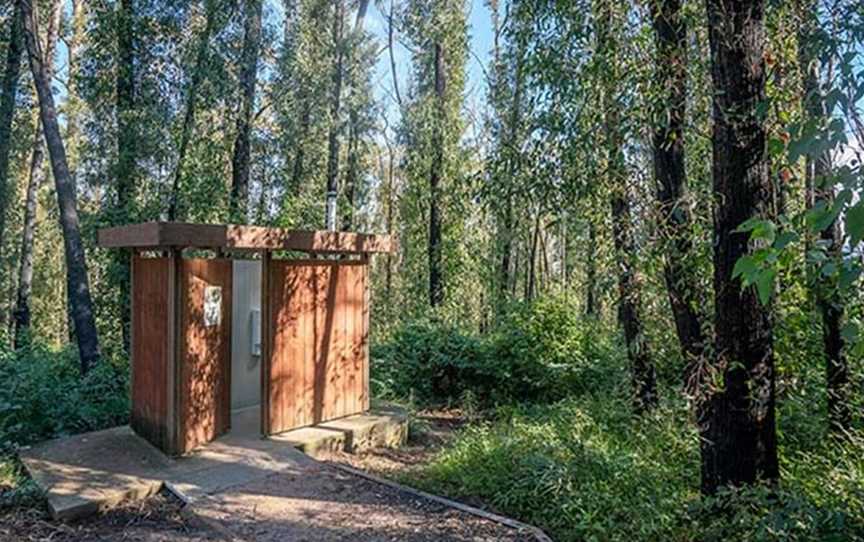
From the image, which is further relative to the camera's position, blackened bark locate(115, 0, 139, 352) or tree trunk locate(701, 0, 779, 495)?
blackened bark locate(115, 0, 139, 352)

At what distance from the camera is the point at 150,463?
429cm

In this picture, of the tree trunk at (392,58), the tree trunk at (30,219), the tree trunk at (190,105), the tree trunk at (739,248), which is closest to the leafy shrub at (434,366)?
the tree trunk at (190,105)

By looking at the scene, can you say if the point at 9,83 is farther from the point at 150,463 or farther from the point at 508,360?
the point at 508,360

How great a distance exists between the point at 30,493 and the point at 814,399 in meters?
5.88

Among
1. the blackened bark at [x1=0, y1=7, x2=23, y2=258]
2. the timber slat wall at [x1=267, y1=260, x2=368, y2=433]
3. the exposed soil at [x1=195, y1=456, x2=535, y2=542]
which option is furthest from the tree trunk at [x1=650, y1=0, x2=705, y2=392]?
the blackened bark at [x1=0, y1=7, x2=23, y2=258]

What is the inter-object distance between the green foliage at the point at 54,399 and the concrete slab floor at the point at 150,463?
1.06 ft

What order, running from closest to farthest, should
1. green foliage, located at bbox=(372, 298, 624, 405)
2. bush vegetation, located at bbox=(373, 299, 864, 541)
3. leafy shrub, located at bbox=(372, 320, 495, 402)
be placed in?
1. bush vegetation, located at bbox=(373, 299, 864, 541)
2. green foliage, located at bbox=(372, 298, 624, 405)
3. leafy shrub, located at bbox=(372, 320, 495, 402)

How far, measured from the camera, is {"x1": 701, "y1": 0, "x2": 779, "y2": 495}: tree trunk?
289 centimetres

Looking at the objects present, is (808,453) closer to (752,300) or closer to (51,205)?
(752,300)

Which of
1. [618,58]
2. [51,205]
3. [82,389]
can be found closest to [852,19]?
[618,58]

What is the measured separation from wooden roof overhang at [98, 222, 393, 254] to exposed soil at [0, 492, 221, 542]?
1856mm

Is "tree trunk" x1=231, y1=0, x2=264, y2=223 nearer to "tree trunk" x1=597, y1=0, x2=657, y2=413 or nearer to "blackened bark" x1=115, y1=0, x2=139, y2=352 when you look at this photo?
"blackened bark" x1=115, y1=0, x2=139, y2=352

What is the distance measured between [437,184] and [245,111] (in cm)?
404

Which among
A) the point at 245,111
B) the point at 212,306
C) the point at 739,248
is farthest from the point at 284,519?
the point at 245,111
